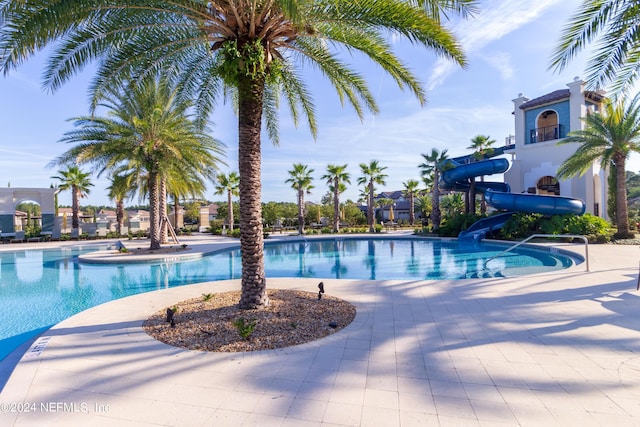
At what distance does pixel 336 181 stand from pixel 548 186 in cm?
1758

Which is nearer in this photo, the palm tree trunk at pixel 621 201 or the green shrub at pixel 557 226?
the palm tree trunk at pixel 621 201

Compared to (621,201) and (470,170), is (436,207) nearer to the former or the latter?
(470,170)

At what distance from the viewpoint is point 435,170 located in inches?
1058

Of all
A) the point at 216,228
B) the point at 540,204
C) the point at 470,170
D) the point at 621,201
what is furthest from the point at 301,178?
the point at 621,201

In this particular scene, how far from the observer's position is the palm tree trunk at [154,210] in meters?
16.5

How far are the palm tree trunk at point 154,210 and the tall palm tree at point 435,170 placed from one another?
2026 centimetres

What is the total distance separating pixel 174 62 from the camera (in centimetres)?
732

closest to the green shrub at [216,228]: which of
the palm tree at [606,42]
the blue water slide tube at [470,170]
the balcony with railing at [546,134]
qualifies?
the blue water slide tube at [470,170]

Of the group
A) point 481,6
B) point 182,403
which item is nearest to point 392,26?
point 481,6

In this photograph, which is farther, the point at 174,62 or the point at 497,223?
the point at 497,223

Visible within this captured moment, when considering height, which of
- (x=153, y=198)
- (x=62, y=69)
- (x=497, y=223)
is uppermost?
(x=62, y=69)

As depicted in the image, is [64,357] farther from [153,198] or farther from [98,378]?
[153,198]

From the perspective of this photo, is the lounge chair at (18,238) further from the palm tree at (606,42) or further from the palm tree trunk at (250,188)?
the palm tree at (606,42)

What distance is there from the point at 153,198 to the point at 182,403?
15.8m
